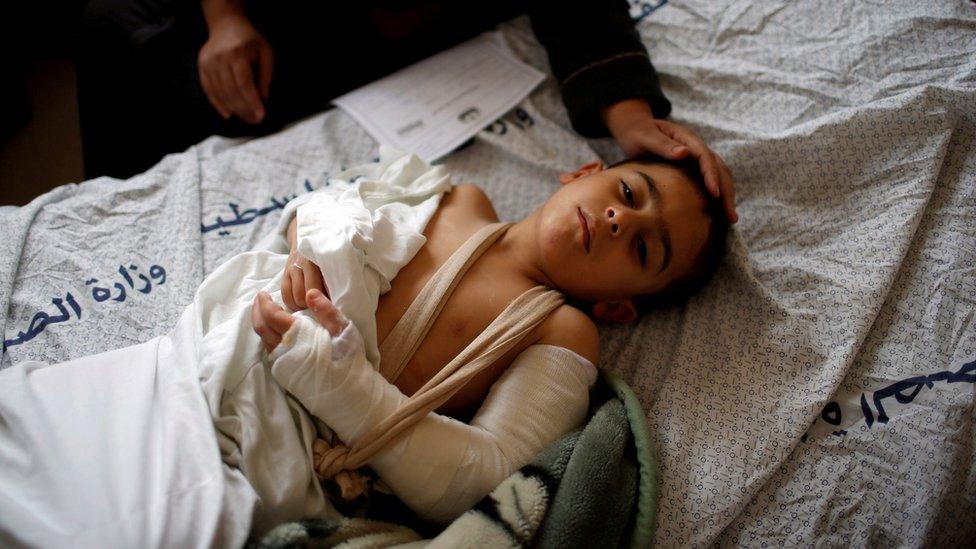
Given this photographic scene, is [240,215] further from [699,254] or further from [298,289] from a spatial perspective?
[699,254]

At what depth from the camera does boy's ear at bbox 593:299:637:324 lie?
1.04 metres

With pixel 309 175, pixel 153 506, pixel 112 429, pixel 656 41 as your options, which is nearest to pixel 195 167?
pixel 309 175

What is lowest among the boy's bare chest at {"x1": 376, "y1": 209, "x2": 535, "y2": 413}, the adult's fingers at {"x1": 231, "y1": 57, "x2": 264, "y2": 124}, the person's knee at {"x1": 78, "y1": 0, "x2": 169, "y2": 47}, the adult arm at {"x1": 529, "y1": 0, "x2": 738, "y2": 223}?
the boy's bare chest at {"x1": 376, "y1": 209, "x2": 535, "y2": 413}

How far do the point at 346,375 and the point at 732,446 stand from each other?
57 centimetres

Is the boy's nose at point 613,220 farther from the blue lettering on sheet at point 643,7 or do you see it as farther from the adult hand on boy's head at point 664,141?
the blue lettering on sheet at point 643,7

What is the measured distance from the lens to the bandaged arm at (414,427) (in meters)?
0.74

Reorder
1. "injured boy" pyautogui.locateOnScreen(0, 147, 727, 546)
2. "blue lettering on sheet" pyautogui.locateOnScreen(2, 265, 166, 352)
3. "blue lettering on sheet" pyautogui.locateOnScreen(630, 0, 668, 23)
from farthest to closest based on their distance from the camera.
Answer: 1. "blue lettering on sheet" pyautogui.locateOnScreen(630, 0, 668, 23)
2. "blue lettering on sheet" pyautogui.locateOnScreen(2, 265, 166, 352)
3. "injured boy" pyautogui.locateOnScreen(0, 147, 727, 546)

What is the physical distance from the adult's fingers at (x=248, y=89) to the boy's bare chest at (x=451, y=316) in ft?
1.86

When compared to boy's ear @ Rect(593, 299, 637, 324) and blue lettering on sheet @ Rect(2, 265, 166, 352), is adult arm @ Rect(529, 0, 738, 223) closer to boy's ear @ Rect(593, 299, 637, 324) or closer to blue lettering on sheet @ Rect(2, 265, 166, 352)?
boy's ear @ Rect(593, 299, 637, 324)

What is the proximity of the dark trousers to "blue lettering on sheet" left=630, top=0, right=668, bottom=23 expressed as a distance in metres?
0.43

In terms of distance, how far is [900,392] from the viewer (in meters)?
0.83

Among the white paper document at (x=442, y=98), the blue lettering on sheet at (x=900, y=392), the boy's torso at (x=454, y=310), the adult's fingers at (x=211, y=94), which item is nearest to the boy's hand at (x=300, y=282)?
the boy's torso at (x=454, y=310)

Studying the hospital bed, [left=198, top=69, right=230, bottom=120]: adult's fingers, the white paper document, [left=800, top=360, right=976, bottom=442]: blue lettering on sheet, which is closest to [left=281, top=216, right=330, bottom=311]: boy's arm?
the hospital bed

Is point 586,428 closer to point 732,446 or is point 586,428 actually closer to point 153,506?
point 732,446
